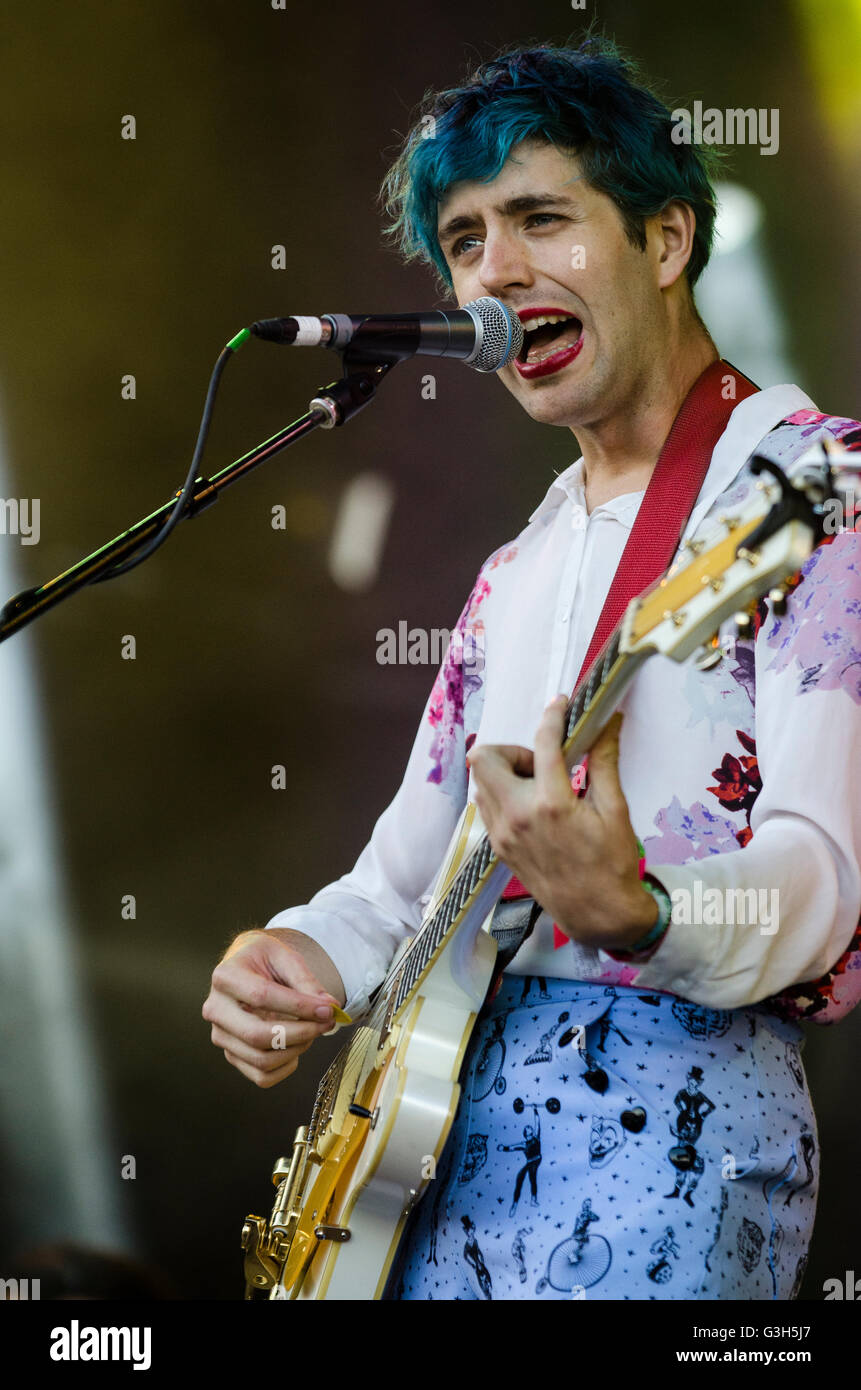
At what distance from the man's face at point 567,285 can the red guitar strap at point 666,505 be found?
0.14m

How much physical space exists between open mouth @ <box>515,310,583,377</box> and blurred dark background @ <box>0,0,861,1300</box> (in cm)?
81

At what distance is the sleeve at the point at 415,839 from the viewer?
5.42ft

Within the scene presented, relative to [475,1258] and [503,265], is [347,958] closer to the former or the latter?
[475,1258]

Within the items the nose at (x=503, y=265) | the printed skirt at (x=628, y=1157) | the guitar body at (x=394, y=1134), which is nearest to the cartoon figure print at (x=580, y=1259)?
the printed skirt at (x=628, y=1157)

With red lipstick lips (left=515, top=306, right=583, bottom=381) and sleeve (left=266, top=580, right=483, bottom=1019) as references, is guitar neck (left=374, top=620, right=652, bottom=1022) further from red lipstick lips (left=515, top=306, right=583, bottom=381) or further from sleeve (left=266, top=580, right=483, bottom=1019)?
red lipstick lips (left=515, top=306, right=583, bottom=381)

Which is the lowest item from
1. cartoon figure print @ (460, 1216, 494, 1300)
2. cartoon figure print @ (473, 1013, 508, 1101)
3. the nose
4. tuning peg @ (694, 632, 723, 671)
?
cartoon figure print @ (460, 1216, 494, 1300)

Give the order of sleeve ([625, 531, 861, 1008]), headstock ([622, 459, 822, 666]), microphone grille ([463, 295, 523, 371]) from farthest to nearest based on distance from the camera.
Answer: microphone grille ([463, 295, 523, 371]) < sleeve ([625, 531, 861, 1008]) < headstock ([622, 459, 822, 666])

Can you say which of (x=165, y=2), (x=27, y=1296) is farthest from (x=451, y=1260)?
(x=165, y=2)

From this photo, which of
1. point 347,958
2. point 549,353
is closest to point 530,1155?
point 347,958

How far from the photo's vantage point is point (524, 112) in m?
1.60

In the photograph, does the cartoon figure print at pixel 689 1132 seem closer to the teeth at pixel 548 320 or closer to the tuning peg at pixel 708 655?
the tuning peg at pixel 708 655

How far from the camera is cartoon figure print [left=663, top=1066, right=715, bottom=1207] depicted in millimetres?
1111

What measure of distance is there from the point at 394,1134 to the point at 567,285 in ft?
3.32

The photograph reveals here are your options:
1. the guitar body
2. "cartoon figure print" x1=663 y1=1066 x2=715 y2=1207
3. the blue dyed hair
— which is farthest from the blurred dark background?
"cartoon figure print" x1=663 y1=1066 x2=715 y2=1207
